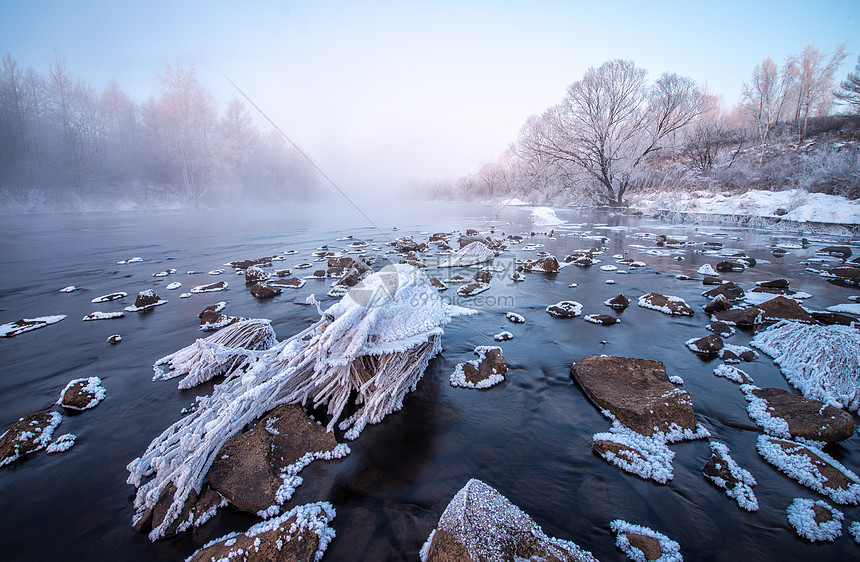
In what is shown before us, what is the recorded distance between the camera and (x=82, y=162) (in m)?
41.2

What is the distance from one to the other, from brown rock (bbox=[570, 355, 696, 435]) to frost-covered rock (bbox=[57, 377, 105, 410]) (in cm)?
521

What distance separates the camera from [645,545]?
1921 millimetres

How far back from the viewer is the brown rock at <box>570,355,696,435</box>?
2.85m

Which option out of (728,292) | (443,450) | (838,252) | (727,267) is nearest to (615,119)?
(838,252)

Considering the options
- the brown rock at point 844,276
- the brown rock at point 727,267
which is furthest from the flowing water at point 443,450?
the brown rock at point 727,267

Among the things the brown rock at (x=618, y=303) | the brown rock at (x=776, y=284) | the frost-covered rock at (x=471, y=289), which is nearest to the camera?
the brown rock at (x=618, y=303)

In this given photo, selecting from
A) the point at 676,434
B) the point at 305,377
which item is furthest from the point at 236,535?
the point at 676,434

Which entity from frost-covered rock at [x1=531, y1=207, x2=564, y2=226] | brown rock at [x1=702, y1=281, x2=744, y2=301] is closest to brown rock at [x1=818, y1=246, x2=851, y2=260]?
brown rock at [x1=702, y1=281, x2=744, y2=301]

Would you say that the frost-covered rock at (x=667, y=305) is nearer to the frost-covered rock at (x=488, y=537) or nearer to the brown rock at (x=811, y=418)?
the brown rock at (x=811, y=418)

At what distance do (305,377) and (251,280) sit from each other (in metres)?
6.48

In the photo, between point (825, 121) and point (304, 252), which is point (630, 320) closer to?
point (304, 252)

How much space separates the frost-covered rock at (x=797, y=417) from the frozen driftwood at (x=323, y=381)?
124 inches

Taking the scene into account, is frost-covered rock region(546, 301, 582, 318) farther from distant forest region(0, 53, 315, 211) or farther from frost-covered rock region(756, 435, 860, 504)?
distant forest region(0, 53, 315, 211)

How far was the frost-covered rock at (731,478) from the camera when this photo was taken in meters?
2.20
